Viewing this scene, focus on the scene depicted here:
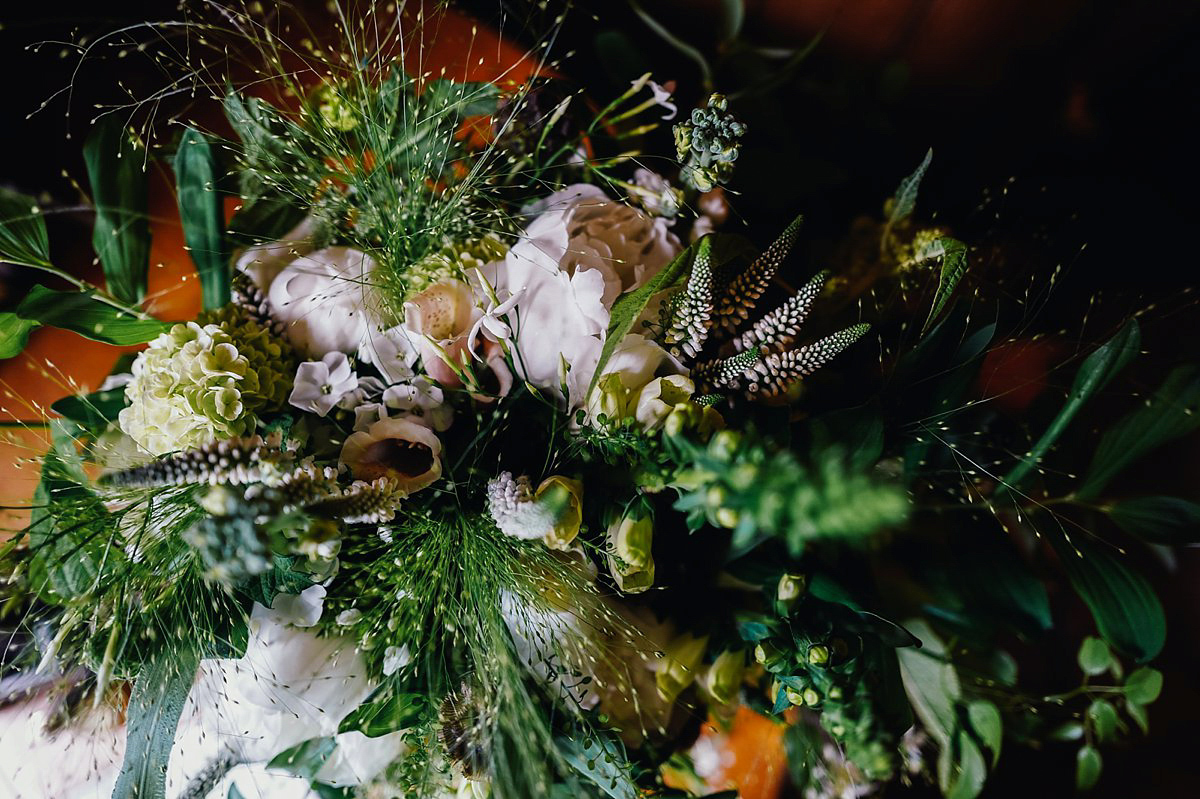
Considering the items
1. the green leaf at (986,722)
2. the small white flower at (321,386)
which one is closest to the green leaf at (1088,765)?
the green leaf at (986,722)

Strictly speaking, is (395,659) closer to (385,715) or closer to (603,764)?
(385,715)

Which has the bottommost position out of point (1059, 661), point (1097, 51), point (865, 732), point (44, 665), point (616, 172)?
point (1059, 661)

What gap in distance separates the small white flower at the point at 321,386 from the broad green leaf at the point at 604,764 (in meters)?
0.28

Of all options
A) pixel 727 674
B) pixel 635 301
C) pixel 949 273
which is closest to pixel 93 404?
pixel 635 301

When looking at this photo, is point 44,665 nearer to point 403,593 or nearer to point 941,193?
point 403,593

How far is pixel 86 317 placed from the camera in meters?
0.51

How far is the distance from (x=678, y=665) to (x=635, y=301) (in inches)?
10.8

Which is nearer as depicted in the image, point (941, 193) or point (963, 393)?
point (963, 393)

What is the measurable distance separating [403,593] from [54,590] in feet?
0.71

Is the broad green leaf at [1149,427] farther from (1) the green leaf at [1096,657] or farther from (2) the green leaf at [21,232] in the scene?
(2) the green leaf at [21,232]

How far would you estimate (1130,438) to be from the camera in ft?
1.82

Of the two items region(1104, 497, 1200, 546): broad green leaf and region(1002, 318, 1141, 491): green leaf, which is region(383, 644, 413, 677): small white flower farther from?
region(1104, 497, 1200, 546): broad green leaf

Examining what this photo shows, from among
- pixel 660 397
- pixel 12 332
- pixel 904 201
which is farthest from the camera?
pixel 904 201

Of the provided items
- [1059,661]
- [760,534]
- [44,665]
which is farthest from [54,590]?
[1059,661]
